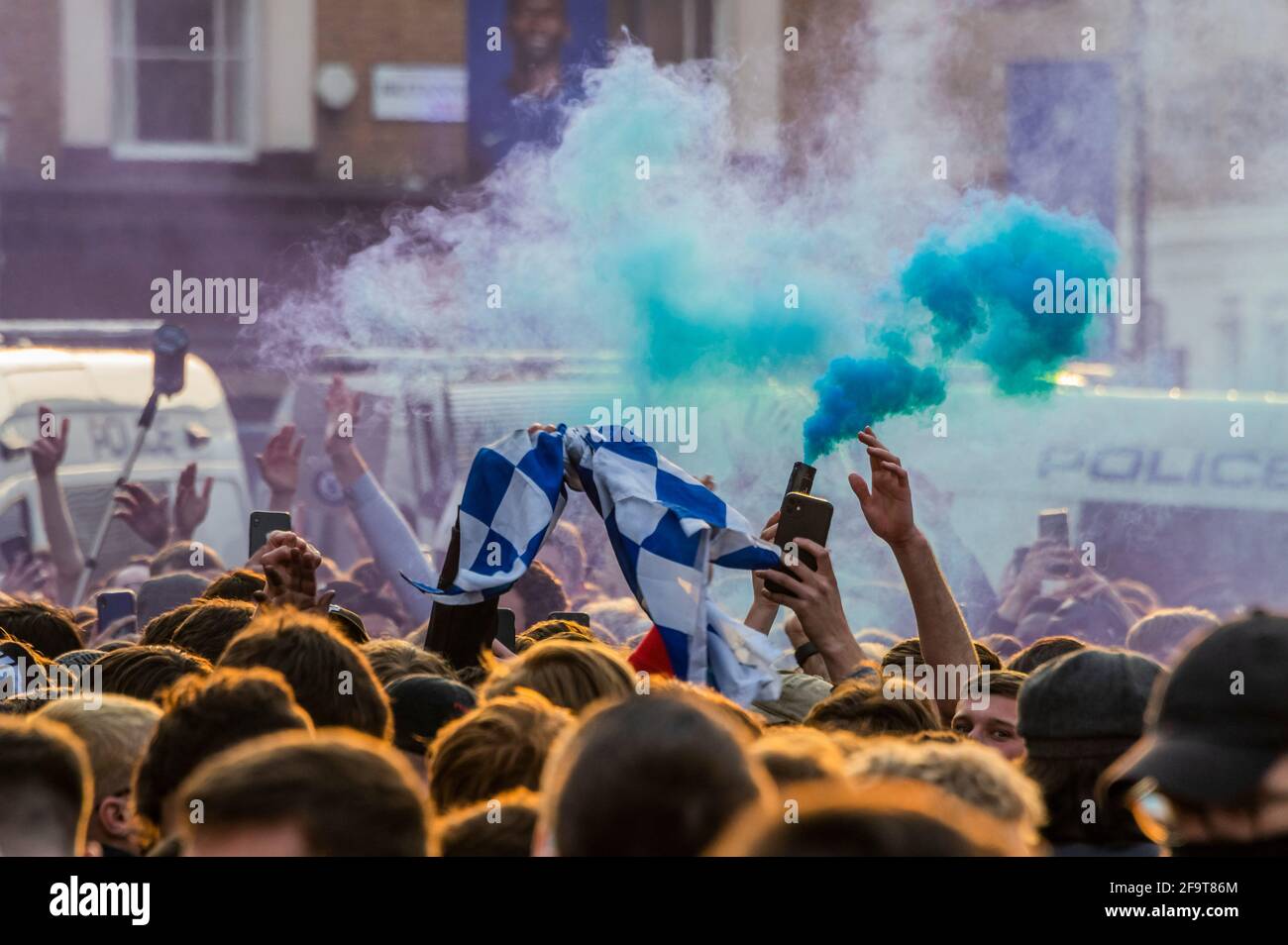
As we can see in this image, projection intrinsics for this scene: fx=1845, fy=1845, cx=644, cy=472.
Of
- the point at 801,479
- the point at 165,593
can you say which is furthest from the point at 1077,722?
the point at 165,593

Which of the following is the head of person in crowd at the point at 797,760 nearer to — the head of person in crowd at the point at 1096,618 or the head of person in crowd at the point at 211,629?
the head of person in crowd at the point at 211,629

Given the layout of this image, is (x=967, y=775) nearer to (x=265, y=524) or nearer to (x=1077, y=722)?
(x=1077, y=722)

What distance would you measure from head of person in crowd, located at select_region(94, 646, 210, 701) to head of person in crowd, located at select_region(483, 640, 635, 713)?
0.73 metres

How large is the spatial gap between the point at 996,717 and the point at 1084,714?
63 centimetres

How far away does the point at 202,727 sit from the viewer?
296 centimetres

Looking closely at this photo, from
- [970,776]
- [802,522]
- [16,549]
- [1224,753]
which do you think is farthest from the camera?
[16,549]

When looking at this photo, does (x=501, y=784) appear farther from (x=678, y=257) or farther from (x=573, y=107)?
(x=573, y=107)

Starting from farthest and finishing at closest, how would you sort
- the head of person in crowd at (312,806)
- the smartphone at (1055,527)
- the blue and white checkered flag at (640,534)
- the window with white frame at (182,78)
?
the window with white frame at (182,78), the smartphone at (1055,527), the blue and white checkered flag at (640,534), the head of person in crowd at (312,806)

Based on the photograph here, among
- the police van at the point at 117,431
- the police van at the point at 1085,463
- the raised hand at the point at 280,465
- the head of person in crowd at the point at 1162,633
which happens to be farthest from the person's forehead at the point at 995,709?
the police van at the point at 117,431

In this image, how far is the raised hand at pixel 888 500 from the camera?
14.9ft

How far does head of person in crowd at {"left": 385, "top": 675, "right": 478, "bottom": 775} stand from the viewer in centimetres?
376

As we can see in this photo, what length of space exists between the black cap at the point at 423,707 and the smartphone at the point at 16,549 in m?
6.04

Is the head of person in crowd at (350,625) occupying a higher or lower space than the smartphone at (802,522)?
lower

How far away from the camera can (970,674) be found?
4371 mm
